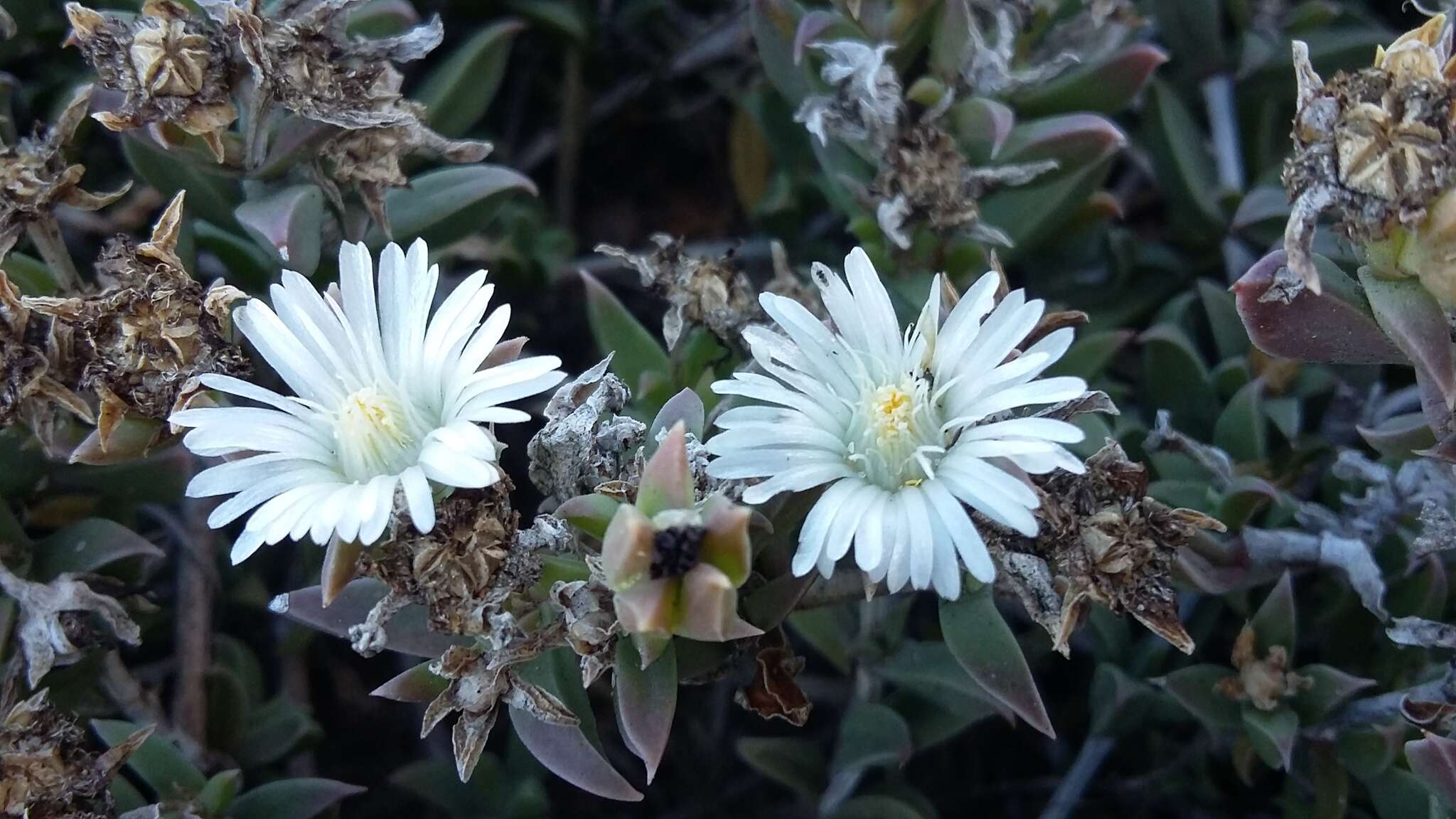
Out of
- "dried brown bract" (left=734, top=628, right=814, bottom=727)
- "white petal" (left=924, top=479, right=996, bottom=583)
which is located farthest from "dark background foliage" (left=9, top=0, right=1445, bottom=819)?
"white petal" (left=924, top=479, right=996, bottom=583)

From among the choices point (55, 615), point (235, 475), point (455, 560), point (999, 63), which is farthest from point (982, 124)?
point (55, 615)

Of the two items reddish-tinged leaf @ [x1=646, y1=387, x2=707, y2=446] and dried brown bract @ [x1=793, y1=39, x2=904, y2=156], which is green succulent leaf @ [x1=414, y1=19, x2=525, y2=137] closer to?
dried brown bract @ [x1=793, y1=39, x2=904, y2=156]

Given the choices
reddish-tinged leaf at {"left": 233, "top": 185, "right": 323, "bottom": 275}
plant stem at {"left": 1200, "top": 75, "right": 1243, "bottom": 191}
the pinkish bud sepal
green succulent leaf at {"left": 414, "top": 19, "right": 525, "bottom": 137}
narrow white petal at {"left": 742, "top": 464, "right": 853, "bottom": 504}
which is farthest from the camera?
plant stem at {"left": 1200, "top": 75, "right": 1243, "bottom": 191}

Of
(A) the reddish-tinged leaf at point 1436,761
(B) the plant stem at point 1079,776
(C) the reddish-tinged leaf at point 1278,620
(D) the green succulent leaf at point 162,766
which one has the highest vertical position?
(A) the reddish-tinged leaf at point 1436,761

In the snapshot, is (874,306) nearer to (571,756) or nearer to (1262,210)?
(571,756)

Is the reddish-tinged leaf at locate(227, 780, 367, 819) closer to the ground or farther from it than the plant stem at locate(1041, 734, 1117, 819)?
farther from it

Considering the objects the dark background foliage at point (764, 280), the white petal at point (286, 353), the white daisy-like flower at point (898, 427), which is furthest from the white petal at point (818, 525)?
the white petal at point (286, 353)

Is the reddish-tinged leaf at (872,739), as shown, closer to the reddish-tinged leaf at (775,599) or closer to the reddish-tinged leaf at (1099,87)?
the reddish-tinged leaf at (775,599)
